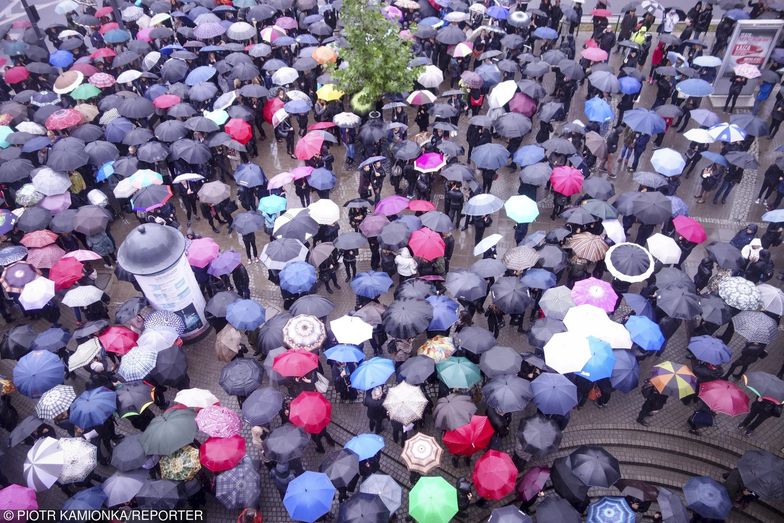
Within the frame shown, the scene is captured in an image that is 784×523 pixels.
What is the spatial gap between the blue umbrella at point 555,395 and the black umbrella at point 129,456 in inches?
239

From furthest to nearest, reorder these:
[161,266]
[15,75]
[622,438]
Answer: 1. [15,75]
2. [161,266]
3. [622,438]

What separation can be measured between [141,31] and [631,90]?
16.0 meters

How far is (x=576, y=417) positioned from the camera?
35.1 feet

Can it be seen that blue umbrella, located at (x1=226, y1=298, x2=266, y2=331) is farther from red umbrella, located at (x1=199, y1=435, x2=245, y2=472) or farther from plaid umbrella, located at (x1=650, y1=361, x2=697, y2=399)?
plaid umbrella, located at (x1=650, y1=361, x2=697, y2=399)

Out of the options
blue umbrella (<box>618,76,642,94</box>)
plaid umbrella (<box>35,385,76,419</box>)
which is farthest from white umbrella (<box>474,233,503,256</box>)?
plaid umbrella (<box>35,385,76,419</box>)

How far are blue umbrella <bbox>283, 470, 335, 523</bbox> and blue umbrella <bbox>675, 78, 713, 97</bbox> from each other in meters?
13.5

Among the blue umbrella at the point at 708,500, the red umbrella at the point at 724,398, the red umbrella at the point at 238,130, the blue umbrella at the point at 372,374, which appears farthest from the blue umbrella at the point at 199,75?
the blue umbrella at the point at 708,500

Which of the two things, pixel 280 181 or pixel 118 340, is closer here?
pixel 118 340

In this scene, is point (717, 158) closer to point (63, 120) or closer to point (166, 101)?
point (166, 101)

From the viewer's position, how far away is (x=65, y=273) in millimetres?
11797

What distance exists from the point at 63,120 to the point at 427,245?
10.5 meters

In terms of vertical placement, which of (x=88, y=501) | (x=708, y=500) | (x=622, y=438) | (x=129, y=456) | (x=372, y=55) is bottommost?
(x=622, y=438)

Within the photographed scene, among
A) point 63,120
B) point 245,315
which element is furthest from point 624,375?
point 63,120

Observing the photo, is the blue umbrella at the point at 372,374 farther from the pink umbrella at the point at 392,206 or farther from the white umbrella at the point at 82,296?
the white umbrella at the point at 82,296
